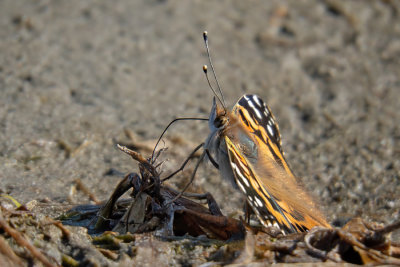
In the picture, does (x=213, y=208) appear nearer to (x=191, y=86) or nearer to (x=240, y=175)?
(x=240, y=175)

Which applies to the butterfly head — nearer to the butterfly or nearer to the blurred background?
the butterfly

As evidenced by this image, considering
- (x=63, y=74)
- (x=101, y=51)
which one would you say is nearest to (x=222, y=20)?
(x=101, y=51)

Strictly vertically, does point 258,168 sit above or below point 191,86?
below

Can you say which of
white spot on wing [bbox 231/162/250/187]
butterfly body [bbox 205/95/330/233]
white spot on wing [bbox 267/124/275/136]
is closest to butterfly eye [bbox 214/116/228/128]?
butterfly body [bbox 205/95/330/233]

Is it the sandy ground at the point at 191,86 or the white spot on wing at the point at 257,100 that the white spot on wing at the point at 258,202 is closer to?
the sandy ground at the point at 191,86

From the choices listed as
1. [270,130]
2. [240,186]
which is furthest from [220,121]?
[270,130]

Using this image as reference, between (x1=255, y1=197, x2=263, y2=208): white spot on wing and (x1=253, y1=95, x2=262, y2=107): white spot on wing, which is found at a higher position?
(x1=253, y1=95, x2=262, y2=107): white spot on wing
